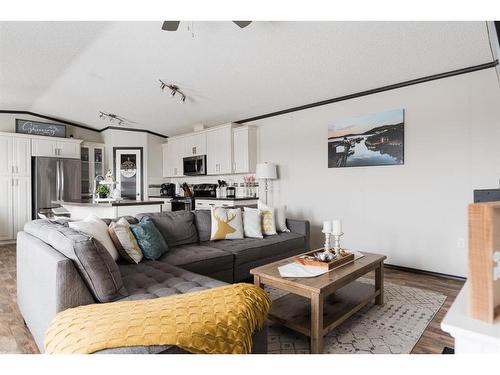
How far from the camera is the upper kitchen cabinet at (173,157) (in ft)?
22.0

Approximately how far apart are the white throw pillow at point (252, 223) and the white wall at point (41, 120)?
537 centimetres

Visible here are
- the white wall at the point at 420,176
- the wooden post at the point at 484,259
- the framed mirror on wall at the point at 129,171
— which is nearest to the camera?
the wooden post at the point at 484,259

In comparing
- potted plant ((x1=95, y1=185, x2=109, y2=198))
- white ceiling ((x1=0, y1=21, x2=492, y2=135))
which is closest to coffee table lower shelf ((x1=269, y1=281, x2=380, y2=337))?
white ceiling ((x1=0, y1=21, x2=492, y2=135))

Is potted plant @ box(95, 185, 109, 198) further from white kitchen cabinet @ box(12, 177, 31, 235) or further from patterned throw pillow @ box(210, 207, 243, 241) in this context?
white kitchen cabinet @ box(12, 177, 31, 235)

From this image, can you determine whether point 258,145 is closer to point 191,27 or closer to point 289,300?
point 191,27

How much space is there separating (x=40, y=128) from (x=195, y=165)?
3400mm

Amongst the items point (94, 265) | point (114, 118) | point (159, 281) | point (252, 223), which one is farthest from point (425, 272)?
point (114, 118)

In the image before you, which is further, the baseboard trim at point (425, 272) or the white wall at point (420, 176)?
the baseboard trim at point (425, 272)

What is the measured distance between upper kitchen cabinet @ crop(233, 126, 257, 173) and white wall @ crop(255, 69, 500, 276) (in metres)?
1.08

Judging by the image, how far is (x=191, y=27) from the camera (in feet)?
9.40

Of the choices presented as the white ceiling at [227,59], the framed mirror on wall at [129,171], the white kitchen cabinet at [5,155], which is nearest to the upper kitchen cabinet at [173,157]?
the framed mirror on wall at [129,171]

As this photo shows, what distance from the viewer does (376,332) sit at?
216 centimetres

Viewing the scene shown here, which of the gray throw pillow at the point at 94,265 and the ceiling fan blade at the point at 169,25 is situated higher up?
the ceiling fan blade at the point at 169,25

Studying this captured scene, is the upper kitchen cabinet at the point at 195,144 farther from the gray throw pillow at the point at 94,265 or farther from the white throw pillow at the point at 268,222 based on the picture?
the gray throw pillow at the point at 94,265
